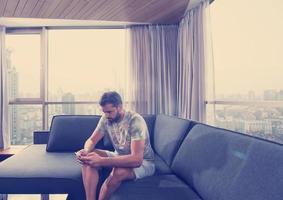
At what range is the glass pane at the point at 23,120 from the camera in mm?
5395

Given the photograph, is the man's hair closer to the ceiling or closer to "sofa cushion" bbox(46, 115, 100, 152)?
"sofa cushion" bbox(46, 115, 100, 152)

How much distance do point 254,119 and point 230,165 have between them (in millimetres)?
1861

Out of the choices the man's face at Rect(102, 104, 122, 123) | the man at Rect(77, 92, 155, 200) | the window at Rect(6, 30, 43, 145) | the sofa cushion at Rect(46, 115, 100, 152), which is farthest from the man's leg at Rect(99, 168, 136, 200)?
the window at Rect(6, 30, 43, 145)

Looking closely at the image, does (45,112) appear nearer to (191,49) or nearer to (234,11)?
(191,49)

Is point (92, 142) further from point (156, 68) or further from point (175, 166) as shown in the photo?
point (156, 68)

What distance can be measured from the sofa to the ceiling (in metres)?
1.58

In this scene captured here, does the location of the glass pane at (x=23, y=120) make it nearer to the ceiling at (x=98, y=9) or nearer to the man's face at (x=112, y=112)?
the ceiling at (x=98, y=9)

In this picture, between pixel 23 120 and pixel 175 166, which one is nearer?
pixel 175 166

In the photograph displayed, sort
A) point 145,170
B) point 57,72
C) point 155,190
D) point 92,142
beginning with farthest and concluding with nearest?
point 57,72
point 92,142
point 145,170
point 155,190

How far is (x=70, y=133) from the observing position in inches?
126

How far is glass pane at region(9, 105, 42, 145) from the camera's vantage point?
17.7 ft

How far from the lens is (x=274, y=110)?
284 cm

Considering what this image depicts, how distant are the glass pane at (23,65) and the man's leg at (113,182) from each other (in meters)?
3.89

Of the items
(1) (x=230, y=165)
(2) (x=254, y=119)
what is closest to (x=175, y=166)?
(1) (x=230, y=165)
